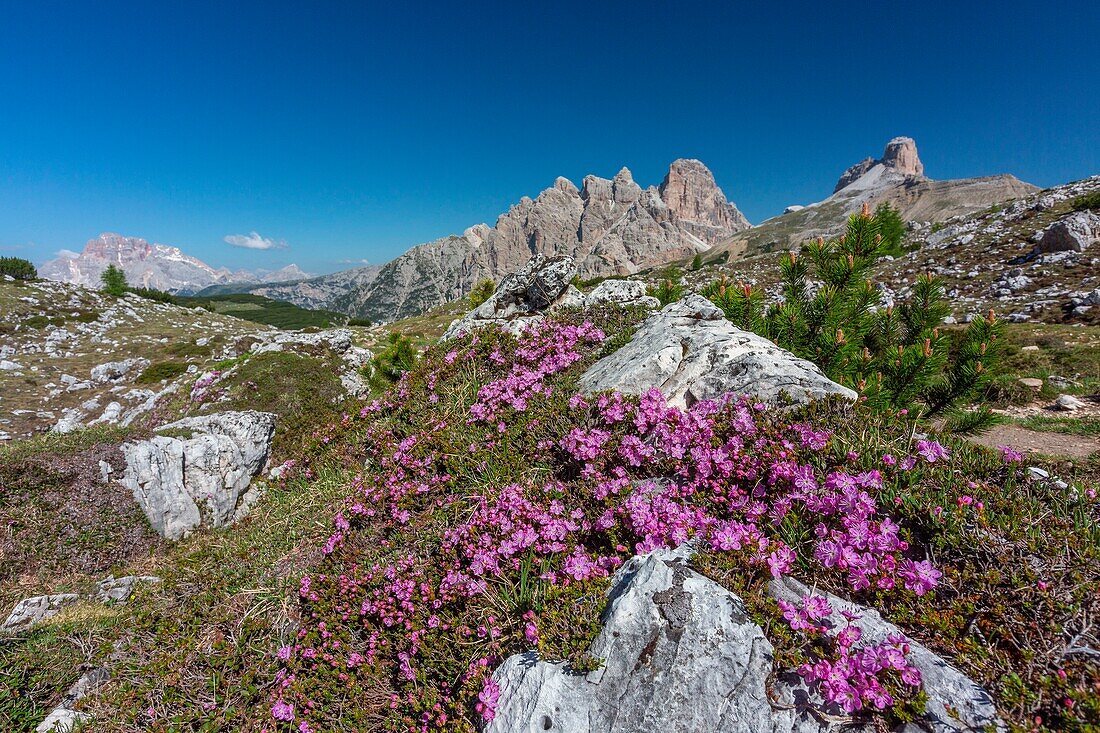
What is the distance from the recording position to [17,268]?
48062 mm

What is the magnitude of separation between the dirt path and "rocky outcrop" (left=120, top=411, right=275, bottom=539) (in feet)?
50.9

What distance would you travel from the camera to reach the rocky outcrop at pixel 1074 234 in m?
26.8

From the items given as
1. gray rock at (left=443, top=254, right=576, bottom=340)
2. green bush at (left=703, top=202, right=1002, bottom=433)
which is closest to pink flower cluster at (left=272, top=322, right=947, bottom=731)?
green bush at (left=703, top=202, right=1002, bottom=433)

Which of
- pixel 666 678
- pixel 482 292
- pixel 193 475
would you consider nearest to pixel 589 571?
pixel 666 678

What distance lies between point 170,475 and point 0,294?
180ft

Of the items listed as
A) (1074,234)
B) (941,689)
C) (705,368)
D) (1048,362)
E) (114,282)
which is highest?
(114,282)

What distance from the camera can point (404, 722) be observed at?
322 cm

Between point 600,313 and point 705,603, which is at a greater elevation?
point 600,313

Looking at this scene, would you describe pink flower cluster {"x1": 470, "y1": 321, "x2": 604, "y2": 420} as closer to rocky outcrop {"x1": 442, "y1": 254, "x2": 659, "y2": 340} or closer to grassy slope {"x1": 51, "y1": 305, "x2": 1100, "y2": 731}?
grassy slope {"x1": 51, "y1": 305, "x2": 1100, "y2": 731}

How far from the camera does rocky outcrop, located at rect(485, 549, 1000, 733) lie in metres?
2.32

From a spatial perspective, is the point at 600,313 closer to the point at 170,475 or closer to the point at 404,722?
the point at 404,722

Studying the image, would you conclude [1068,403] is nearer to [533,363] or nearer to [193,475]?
[533,363]

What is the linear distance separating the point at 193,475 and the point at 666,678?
33.1 ft

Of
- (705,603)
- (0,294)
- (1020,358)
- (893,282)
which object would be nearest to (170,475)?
(705,603)
